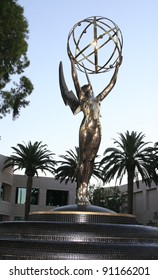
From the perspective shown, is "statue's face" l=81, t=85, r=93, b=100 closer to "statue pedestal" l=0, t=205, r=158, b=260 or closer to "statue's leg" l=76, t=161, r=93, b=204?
"statue's leg" l=76, t=161, r=93, b=204

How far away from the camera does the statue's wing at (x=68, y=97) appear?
13641 millimetres

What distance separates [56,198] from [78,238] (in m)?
37.3

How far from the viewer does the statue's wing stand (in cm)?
1364

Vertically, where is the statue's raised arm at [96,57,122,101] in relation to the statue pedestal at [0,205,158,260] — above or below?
A: above

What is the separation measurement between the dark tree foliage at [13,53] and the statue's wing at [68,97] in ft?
20.8

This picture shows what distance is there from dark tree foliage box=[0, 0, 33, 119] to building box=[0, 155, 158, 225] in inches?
803

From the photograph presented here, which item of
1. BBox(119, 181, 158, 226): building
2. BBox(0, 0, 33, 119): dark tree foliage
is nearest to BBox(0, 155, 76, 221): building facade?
BBox(119, 181, 158, 226): building

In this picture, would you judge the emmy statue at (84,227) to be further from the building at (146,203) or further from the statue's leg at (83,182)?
the building at (146,203)

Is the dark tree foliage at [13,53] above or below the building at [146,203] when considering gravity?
above

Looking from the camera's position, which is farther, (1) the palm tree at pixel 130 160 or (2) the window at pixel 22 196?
(2) the window at pixel 22 196

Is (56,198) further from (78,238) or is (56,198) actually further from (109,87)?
(78,238)

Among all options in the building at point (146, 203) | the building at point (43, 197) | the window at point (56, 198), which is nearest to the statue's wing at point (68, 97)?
the building at point (43, 197)
